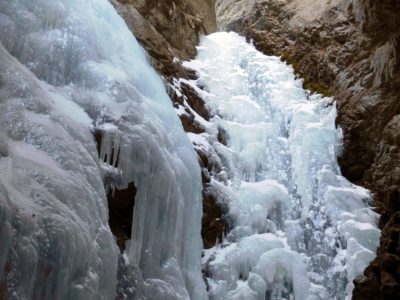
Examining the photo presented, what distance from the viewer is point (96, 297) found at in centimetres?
482

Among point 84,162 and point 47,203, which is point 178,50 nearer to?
point 84,162

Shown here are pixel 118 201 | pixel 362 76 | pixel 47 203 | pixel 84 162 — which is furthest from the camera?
pixel 362 76

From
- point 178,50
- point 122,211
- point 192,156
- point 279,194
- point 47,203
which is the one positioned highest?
point 178,50

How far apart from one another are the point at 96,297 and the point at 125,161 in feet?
6.17

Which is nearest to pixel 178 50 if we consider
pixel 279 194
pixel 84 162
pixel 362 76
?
pixel 362 76

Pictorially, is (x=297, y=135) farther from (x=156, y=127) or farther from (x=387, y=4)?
(x=156, y=127)

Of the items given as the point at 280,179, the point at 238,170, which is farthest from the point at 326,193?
the point at 238,170

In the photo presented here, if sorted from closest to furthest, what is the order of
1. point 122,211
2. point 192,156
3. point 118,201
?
point 118,201, point 122,211, point 192,156

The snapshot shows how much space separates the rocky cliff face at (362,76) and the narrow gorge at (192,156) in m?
0.03

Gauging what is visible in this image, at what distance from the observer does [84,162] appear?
564cm

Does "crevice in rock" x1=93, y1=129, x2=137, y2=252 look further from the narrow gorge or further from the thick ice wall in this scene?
the thick ice wall

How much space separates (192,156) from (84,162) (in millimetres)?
2245

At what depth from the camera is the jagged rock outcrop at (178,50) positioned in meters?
8.08

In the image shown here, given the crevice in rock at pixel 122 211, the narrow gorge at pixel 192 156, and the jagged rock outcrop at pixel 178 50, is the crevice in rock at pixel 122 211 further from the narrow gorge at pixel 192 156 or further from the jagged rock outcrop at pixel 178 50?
the jagged rock outcrop at pixel 178 50
